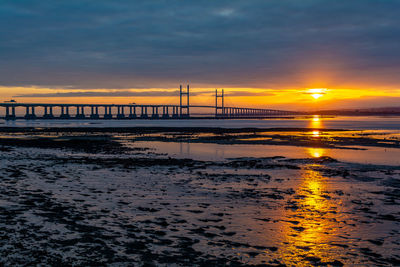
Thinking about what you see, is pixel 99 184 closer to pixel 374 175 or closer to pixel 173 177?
pixel 173 177

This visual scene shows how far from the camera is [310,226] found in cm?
891

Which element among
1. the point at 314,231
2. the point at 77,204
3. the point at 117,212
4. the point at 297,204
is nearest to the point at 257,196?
the point at 297,204

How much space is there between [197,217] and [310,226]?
2618mm

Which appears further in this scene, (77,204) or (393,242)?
(77,204)

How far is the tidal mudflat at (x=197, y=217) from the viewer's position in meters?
7.01

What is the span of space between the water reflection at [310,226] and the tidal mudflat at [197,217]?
0.02m

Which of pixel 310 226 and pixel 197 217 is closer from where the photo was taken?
pixel 310 226

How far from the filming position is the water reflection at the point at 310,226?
23.3 ft

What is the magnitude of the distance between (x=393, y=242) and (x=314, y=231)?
1526mm

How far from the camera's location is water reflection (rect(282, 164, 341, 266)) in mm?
7087

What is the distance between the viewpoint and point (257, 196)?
39.5 feet

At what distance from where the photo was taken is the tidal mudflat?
23.0 feet

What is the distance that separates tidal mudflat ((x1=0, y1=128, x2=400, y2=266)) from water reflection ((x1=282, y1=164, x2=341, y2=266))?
22 mm

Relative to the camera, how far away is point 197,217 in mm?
9609
